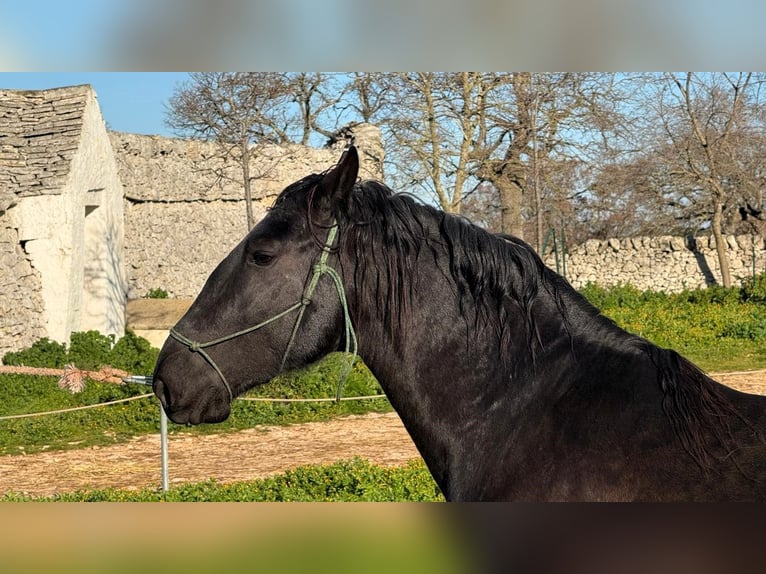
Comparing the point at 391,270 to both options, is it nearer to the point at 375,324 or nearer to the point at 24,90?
the point at 375,324

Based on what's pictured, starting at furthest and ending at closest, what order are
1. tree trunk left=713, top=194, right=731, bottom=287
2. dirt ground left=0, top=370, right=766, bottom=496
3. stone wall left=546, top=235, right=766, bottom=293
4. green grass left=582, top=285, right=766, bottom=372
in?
stone wall left=546, top=235, right=766, bottom=293 → tree trunk left=713, top=194, right=731, bottom=287 → green grass left=582, top=285, right=766, bottom=372 → dirt ground left=0, top=370, right=766, bottom=496

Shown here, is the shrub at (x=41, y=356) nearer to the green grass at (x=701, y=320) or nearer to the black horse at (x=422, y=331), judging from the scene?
the green grass at (x=701, y=320)

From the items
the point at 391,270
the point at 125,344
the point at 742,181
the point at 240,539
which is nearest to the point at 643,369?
the point at 391,270

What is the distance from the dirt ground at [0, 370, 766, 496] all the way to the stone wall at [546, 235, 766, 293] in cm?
757

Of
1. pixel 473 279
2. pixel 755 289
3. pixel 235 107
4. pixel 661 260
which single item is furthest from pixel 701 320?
pixel 473 279

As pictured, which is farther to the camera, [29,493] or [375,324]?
[29,493]

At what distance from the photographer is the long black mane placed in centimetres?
201

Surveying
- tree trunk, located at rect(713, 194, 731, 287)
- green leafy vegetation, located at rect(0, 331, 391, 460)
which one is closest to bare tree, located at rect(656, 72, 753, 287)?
tree trunk, located at rect(713, 194, 731, 287)

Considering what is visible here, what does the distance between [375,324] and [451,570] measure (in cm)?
92

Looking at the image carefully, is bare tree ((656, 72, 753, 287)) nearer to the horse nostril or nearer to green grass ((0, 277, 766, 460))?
green grass ((0, 277, 766, 460))

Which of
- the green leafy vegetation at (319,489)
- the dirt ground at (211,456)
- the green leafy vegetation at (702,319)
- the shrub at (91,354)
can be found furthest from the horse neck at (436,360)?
the green leafy vegetation at (702,319)

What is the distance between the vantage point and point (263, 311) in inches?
81.4

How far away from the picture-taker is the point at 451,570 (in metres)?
1.27

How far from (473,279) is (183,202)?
12.6 metres
